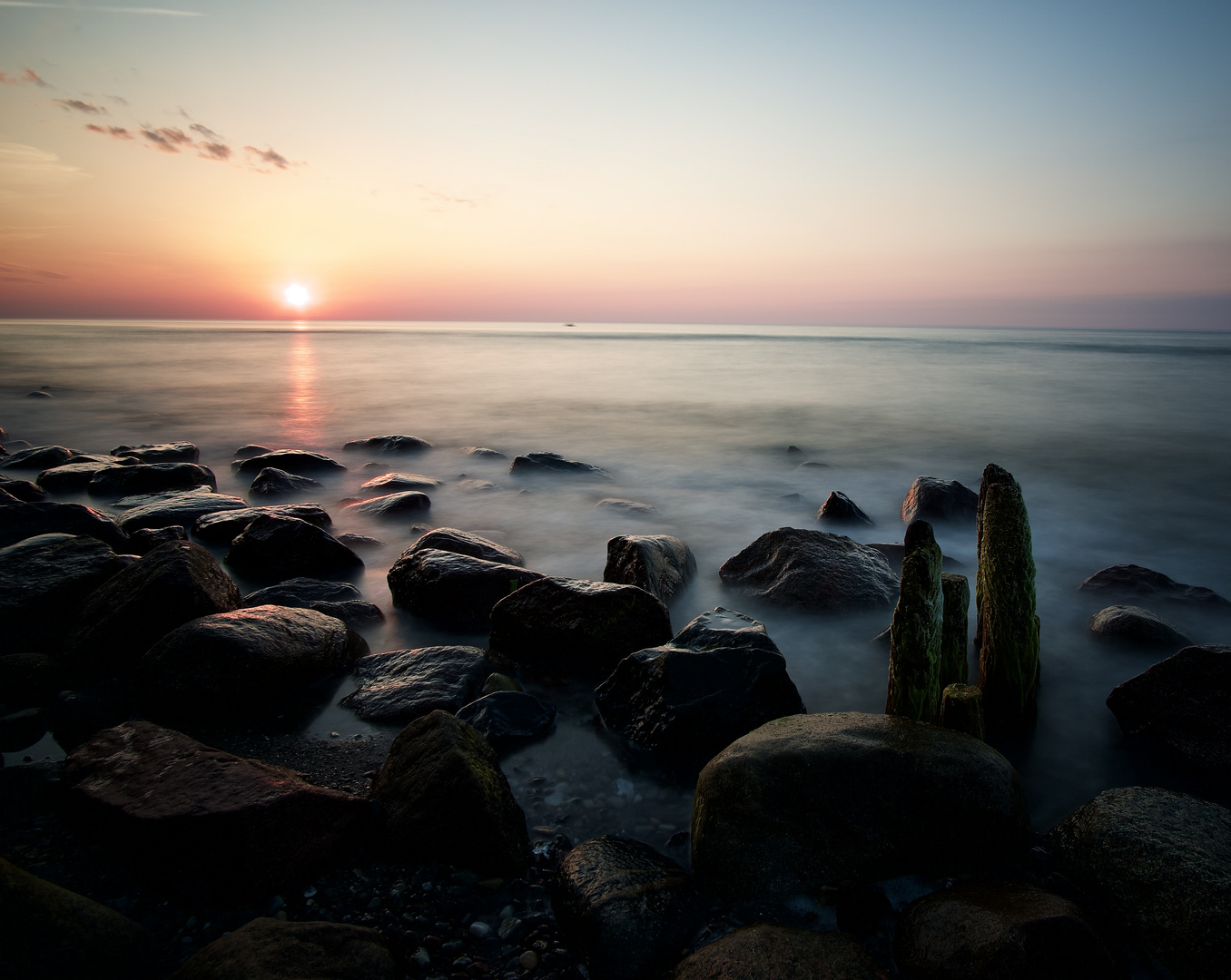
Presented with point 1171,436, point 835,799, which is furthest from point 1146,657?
point 1171,436

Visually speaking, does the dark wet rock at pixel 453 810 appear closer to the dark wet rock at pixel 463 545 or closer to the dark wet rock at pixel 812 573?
the dark wet rock at pixel 463 545

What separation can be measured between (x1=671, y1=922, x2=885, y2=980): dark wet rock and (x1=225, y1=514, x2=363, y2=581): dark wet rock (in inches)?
182

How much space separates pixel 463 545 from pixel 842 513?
4.39 m

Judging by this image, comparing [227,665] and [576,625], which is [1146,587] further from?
A: [227,665]

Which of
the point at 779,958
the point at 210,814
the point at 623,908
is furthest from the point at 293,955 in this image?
the point at 779,958

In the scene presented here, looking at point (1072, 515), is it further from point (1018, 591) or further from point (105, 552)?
point (105, 552)

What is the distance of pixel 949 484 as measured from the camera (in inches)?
305

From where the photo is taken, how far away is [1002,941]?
196 cm

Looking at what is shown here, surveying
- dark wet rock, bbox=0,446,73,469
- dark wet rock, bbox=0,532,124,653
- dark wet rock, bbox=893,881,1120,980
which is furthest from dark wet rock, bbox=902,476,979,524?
dark wet rock, bbox=0,446,73,469

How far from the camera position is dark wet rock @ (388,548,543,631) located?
474 cm

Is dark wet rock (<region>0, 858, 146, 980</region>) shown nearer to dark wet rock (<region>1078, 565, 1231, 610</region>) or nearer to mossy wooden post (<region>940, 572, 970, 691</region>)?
mossy wooden post (<region>940, 572, 970, 691</region>)

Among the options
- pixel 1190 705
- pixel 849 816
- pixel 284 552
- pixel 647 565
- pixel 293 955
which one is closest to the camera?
pixel 293 955

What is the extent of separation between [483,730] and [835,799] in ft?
5.68

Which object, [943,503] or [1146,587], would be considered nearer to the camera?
[1146,587]
